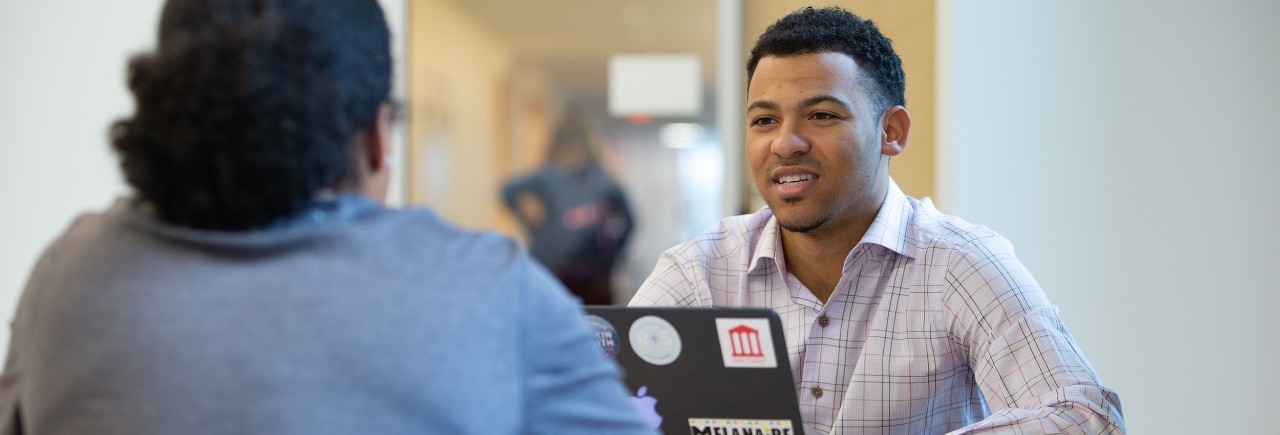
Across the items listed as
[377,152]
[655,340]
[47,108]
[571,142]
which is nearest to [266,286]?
[377,152]

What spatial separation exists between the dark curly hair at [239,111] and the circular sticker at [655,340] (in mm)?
419

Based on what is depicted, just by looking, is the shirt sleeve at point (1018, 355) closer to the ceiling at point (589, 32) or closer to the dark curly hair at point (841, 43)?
the dark curly hair at point (841, 43)

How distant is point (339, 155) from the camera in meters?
0.79

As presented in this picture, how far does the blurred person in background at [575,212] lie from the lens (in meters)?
3.96

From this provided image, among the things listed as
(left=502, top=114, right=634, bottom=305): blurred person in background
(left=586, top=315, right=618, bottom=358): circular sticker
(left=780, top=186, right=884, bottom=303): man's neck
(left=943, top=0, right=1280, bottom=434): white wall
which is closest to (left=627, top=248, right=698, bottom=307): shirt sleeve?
(left=780, top=186, right=884, bottom=303): man's neck

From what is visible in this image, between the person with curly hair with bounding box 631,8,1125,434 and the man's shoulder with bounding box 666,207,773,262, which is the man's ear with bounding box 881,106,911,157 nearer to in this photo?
the person with curly hair with bounding box 631,8,1125,434

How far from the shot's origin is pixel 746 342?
3.55ft

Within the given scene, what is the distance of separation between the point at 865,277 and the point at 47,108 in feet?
9.44

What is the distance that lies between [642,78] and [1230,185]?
2.09 meters

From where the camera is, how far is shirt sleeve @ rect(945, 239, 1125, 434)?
127cm

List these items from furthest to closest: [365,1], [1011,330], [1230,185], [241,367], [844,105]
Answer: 1. [1230,185]
2. [844,105]
3. [1011,330]
4. [365,1]
5. [241,367]

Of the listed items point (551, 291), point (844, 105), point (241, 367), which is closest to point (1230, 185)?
point (844, 105)

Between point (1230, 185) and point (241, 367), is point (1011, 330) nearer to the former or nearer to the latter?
point (241, 367)

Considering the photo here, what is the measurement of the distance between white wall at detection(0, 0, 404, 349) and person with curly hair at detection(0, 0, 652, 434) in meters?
2.95
